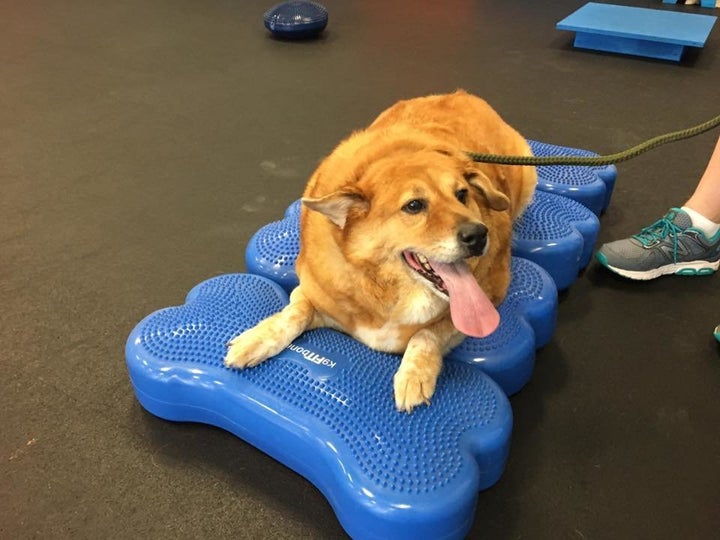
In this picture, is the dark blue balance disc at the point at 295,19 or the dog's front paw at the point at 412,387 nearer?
the dog's front paw at the point at 412,387

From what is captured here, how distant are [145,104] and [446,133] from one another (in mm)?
2700

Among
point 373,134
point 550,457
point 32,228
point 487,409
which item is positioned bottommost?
point 32,228

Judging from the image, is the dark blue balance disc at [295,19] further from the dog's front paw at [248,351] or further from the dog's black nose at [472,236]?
the dog's black nose at [472,236]

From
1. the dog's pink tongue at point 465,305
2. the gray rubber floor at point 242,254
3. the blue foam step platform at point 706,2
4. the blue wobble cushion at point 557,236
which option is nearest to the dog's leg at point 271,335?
the gray rubber floor at point 242,254

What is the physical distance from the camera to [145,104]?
3.78m

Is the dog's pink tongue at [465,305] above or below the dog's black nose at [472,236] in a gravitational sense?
below

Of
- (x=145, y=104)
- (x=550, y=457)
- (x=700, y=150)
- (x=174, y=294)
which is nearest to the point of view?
(x=550, y=457)

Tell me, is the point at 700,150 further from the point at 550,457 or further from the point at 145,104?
the point at 145,104

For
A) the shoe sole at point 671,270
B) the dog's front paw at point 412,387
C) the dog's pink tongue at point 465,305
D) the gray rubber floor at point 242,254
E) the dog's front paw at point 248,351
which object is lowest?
the gray rubber floor at point 242,254

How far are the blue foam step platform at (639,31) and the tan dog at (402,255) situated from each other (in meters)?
3.39

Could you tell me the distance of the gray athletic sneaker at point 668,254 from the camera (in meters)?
2.23

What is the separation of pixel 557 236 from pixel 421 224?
3.00ft

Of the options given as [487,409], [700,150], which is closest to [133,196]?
[487,409]

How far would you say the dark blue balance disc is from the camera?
15.5 ft
